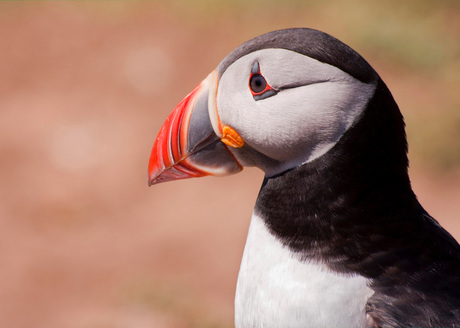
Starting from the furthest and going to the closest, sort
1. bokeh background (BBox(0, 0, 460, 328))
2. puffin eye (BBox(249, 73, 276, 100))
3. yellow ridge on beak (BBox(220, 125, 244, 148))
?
bokeh background (BBox(0, 0, 460, 328)), yellow ridge on beak (BBox(220, 125, 244, 148)), puffin eye (BBox(249, 73, 276, 100))

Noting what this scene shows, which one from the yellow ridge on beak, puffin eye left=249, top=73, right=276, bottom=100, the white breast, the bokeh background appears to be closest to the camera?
the white breast

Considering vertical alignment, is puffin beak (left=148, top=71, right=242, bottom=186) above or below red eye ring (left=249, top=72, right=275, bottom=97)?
below

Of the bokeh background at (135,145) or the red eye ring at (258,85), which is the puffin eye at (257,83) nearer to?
the red eye ring at (258,85)

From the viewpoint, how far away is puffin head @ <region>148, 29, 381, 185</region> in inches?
83.4

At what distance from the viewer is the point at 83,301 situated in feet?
16.1

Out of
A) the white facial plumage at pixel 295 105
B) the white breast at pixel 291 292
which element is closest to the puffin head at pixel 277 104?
the white facial plumage at pixel 295 105

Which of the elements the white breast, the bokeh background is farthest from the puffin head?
the bokeh background

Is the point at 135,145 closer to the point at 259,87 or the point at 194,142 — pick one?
the point at 194,142

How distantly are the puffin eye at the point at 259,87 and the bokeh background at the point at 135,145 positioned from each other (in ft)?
8.43

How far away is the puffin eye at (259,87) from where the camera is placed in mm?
2176

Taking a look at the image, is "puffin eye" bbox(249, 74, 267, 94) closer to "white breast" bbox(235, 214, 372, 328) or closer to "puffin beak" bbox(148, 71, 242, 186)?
"puffin beak" bbox(148, 71, 242, 186)

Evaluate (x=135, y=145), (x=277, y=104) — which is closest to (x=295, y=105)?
(x=277, y=104)

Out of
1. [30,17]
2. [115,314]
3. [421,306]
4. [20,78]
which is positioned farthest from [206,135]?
[30,17]

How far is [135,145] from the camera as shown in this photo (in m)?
6.06
